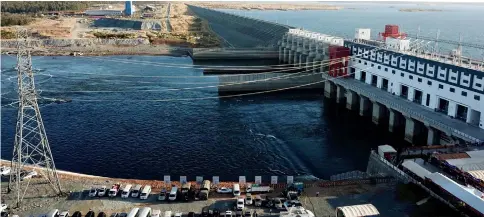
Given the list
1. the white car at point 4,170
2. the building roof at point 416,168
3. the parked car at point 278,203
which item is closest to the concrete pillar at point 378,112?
the building roof at point 416,168

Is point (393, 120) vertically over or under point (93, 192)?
over

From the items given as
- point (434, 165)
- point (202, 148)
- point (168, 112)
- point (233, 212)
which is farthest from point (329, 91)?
point (233, 212)

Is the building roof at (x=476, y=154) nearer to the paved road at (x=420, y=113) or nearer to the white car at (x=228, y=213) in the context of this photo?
the paved road at (x=420, y=113)

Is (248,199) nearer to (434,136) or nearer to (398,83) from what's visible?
(434,136)

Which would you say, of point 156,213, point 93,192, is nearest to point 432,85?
point 156,213

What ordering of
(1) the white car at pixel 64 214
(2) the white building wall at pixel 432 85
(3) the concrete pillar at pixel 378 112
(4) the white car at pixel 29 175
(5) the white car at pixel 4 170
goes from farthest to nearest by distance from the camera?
(3) the concrete pillar at pixel 378 112 < (2) the white building wall at pixel 432 85 < (5) the white car at pixel 4 170 < (4) the white car at pixel 29 175 < (1) the white car at pixel 64 214

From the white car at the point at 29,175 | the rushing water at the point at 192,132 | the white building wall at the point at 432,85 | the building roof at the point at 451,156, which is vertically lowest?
the rushing water at the point at 192,132

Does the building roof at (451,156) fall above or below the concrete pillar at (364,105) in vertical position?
above
